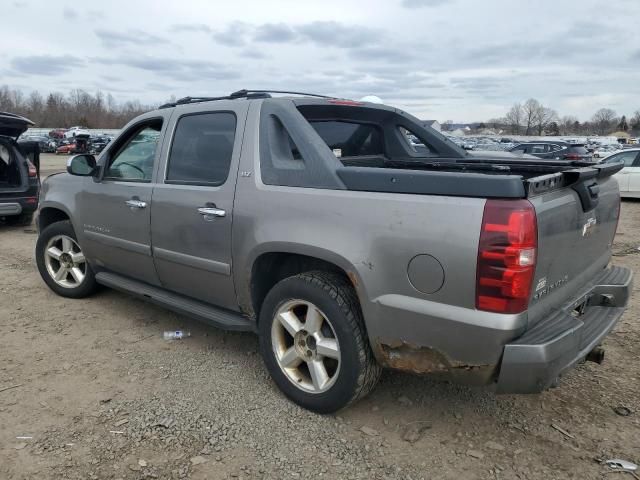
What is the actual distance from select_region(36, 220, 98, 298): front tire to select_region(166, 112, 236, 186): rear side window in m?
1.68

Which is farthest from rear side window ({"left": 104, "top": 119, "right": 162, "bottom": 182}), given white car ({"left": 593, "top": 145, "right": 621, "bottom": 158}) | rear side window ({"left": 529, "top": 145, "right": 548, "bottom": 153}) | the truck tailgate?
rear side window ({"left": 529, "top": 145, "right": 548, "bottom": 153})

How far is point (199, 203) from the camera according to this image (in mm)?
3529

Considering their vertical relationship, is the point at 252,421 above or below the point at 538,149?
below

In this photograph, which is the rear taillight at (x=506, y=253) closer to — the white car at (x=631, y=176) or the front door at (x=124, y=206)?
the front door at (x=124, y=206)

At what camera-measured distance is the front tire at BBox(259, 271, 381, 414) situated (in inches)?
112

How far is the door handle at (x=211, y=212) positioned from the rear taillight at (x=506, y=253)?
66.8 inches

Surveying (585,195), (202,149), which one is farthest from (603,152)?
(202,149)

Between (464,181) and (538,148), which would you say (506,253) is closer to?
(464,181)

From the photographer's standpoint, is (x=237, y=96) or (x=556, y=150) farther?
(x=556, y=150)

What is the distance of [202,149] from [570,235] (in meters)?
2.41

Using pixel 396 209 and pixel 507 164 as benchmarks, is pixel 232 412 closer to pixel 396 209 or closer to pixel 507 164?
pixel 396 209

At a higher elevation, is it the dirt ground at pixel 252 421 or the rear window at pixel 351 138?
the rear window at pixel 351 138

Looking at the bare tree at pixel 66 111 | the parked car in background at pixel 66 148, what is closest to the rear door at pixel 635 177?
the parked car in background at pixel 66 148

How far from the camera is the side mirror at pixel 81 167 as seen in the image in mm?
4504
